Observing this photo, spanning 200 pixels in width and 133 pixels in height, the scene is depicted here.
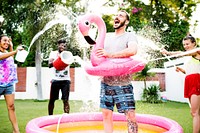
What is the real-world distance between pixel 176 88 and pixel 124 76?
9.78m

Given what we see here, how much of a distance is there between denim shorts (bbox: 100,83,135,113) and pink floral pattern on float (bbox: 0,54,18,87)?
64.0 inches

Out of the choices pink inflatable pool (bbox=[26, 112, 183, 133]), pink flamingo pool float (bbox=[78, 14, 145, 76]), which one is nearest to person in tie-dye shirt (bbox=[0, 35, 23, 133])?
pink inflatable pool (bbox=[26, 112, 183, 133])

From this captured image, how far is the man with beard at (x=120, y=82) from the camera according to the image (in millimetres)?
3133

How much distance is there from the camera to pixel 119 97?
10.4 ft

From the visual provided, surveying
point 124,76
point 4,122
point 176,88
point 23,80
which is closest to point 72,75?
point 23,80

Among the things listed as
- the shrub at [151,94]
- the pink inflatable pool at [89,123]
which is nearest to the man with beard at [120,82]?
the pink inflatable pool at [89,123]

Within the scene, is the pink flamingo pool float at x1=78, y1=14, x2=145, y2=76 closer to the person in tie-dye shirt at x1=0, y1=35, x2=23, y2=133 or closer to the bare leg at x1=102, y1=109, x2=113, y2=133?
the bare leg at x1=102, y1=109, x2=113, y2=133

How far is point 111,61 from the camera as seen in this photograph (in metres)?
3.20

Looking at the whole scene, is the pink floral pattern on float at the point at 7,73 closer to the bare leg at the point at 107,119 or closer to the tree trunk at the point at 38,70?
the bare leg at the point at 107,119

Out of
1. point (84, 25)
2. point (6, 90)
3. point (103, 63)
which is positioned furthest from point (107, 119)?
point (6, 90)

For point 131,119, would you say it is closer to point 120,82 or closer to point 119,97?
point 119,97

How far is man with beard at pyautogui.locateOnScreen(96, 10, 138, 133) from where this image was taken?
3.13m

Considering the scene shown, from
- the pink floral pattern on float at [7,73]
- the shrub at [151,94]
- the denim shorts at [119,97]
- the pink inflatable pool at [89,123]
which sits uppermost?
the pink floral pattern on float at [7,73]

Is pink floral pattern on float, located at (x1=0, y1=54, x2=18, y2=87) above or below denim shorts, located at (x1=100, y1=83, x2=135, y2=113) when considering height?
above
